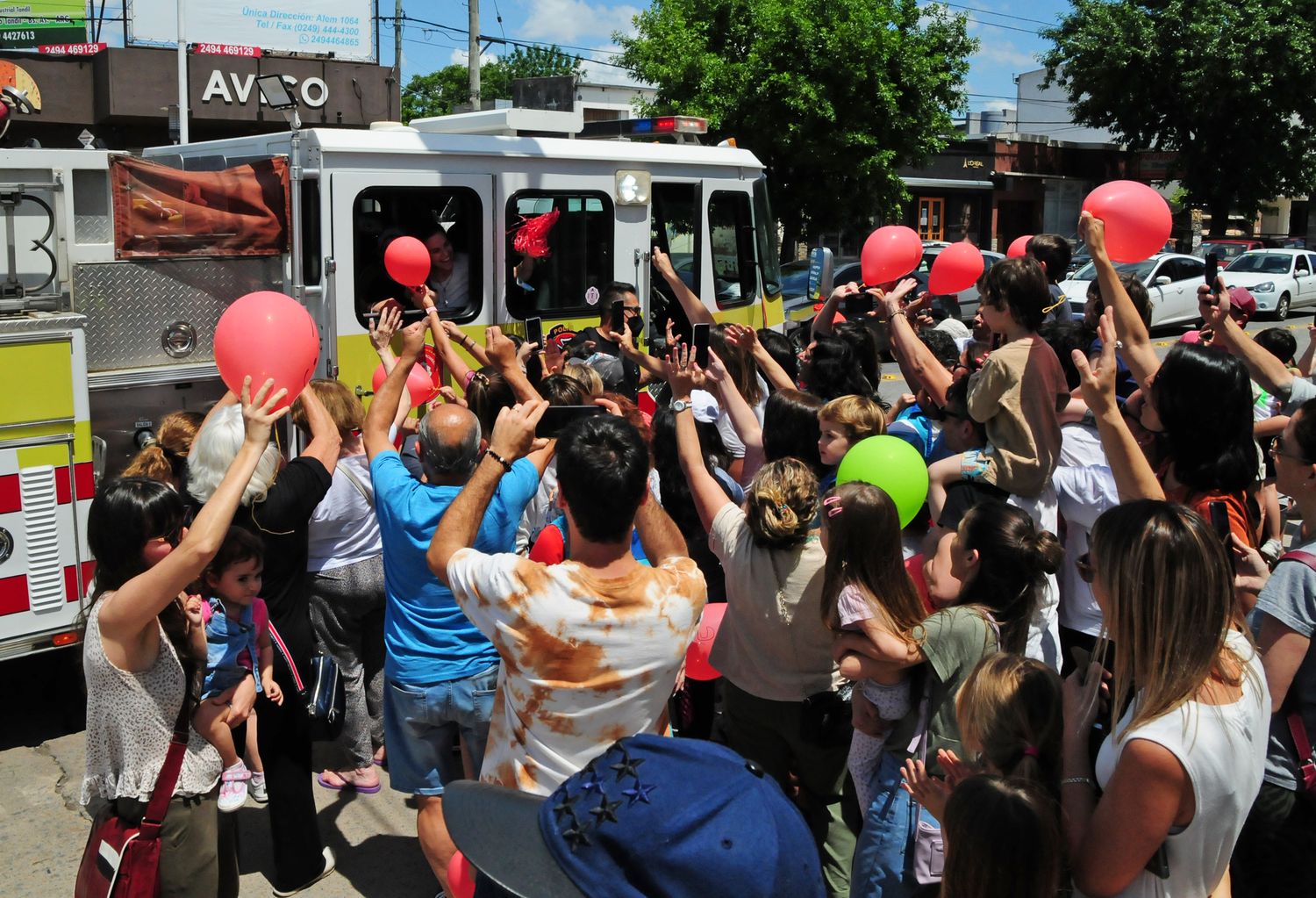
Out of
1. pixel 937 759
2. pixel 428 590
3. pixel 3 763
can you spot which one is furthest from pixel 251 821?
pixel 937 759

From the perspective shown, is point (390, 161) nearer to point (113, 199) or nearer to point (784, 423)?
point (113, 199)

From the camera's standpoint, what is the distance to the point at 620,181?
25.9ft

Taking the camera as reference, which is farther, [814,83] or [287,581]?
[814,83]

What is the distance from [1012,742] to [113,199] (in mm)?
4912

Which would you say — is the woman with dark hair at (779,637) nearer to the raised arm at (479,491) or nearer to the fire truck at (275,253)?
the raised arm at (479,491)

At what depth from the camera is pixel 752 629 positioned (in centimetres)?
361

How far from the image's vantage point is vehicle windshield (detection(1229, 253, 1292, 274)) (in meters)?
27.1

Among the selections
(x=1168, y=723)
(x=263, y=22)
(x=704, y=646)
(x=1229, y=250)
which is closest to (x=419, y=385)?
(x=704, y=646)

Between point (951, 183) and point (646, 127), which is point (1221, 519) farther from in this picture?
point (951, 183)

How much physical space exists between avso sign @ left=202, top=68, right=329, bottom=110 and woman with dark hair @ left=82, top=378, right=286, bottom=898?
16.3m

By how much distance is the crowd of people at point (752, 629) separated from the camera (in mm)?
2168

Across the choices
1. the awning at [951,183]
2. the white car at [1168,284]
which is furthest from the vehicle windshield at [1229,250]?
the awning at [951,183]

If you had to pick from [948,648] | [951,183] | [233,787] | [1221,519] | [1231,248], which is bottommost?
[233,787]

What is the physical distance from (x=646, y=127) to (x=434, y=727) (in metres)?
5.98
